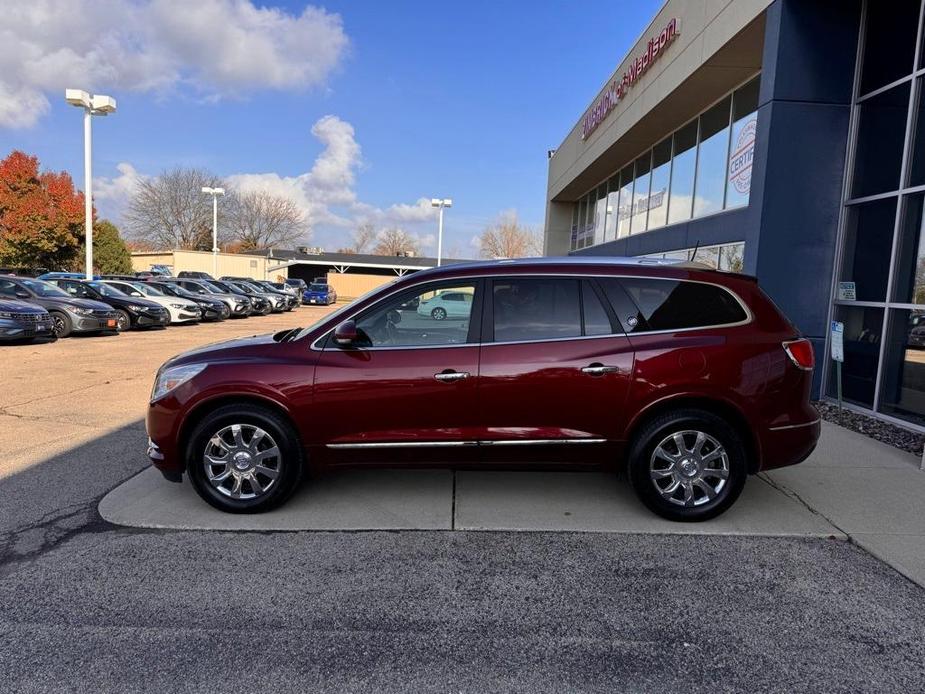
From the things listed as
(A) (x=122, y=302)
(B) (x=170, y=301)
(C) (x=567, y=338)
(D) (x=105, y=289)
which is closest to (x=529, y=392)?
(C) (x=567, y=338)

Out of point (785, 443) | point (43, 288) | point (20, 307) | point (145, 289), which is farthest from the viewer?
point (145, 289)

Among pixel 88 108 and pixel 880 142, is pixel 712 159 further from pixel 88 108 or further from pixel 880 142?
pixel 88 108

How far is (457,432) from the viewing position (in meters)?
4.16

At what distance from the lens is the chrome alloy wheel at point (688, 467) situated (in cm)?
417

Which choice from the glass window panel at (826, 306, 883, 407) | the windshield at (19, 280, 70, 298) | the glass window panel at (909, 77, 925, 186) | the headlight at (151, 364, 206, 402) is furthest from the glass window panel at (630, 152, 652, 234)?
the windshield at (19, 280, 70, 298)

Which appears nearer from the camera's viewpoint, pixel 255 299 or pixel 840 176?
pixel 840 176

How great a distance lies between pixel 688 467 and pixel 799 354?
1115mm

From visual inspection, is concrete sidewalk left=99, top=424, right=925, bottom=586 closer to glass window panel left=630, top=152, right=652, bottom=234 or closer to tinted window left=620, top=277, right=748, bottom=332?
tinted window left=620, top=277, right=748, bottom=332

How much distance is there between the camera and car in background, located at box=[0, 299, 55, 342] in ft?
43.2

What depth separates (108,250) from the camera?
A: 42781 millimetres

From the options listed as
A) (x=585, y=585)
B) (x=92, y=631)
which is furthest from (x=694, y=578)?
(x=92, y=631)

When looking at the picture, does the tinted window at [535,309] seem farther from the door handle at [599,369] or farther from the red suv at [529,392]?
the door handle at [599,369]

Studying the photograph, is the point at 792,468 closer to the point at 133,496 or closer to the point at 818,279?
the point at 818,279

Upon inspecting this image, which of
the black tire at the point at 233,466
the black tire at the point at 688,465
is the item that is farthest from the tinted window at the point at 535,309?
the black tire at the point at 233,466
